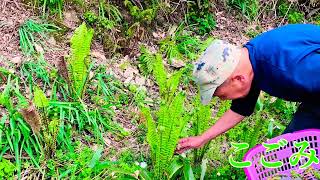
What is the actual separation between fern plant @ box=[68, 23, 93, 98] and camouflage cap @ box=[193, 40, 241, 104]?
49.2 inches

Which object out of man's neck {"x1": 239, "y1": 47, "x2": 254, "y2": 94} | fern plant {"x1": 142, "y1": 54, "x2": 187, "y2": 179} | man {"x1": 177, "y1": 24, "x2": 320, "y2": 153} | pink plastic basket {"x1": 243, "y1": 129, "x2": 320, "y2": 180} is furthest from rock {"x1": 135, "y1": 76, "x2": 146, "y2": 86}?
man's neck {"x1": 239, "y1": 47, "x2": 254, "y2": 94}

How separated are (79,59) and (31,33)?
0.75 meters

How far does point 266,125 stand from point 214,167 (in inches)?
29.9

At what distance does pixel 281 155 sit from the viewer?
9.89 feet

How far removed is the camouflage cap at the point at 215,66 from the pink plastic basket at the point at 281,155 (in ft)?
2.02

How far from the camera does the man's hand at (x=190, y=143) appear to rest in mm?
2932

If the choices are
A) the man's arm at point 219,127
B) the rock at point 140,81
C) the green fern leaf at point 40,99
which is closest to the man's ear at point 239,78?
the man's arm at point 219,127

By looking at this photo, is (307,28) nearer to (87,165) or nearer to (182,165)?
(182,165)

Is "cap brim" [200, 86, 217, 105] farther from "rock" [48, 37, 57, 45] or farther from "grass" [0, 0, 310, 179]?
"rock" [48, 37, 57, 45]

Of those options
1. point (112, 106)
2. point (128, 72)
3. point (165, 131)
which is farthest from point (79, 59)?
point (165, 131)

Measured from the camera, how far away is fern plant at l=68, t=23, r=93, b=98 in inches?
136

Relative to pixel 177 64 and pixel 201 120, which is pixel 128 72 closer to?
pixel 177 64

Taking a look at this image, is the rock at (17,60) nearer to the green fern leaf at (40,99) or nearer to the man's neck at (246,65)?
the green fern leaf at (40,99)

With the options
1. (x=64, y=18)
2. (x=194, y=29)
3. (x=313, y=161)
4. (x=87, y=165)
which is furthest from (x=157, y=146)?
(x=194, y=29)
